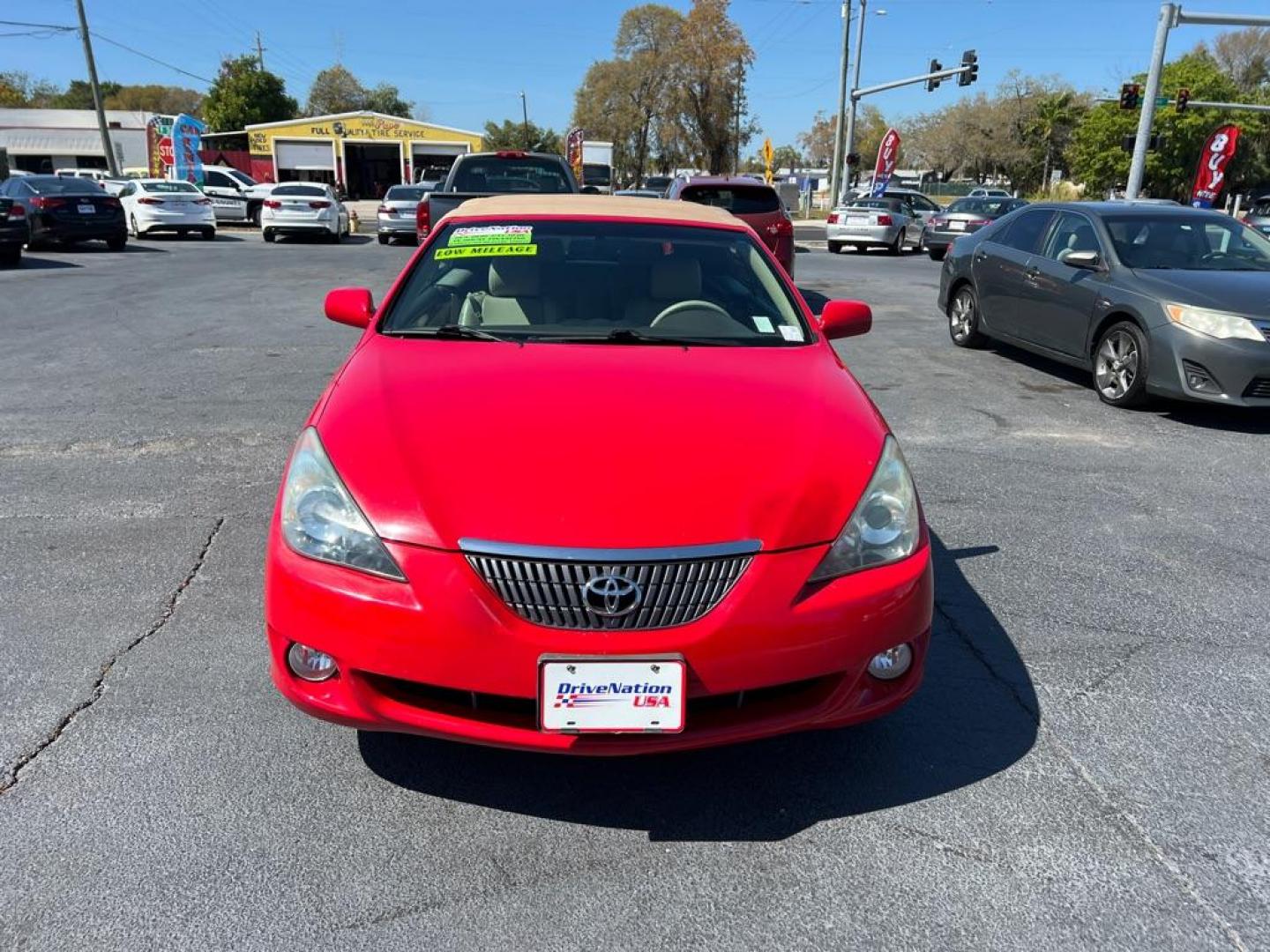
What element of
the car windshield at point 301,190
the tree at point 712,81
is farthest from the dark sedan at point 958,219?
the tree at point 712,81

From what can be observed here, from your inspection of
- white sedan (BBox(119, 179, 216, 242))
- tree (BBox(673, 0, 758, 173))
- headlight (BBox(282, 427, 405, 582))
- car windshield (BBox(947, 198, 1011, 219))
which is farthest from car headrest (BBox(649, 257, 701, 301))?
tree (BBox(673, 0, 758, 173))

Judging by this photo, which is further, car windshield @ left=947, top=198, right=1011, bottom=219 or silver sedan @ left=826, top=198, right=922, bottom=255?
silver sedan @ left=826, top=198, right=922, bottom=255

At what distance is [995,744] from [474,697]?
1.64 meters

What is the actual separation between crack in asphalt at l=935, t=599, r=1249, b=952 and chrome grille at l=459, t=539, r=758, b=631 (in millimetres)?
1333

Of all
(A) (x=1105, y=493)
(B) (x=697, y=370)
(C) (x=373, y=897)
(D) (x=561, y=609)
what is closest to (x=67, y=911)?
(C) (x=373, y=897)

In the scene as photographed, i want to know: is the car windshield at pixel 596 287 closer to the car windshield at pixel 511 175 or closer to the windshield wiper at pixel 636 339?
the windshield wiper at pixel 636 339

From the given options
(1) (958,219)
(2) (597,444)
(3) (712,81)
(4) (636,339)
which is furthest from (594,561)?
(3) (712,81)

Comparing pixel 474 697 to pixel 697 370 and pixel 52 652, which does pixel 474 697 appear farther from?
pixel 52 652

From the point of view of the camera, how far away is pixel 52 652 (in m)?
3.21

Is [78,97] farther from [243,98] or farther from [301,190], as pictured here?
[301,190]

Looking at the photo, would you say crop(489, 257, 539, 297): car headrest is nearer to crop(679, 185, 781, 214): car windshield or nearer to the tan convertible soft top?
the tan convertible soft top

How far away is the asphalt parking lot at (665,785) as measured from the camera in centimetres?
214

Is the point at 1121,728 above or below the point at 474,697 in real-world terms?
below

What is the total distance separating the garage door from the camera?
55.8 meters
